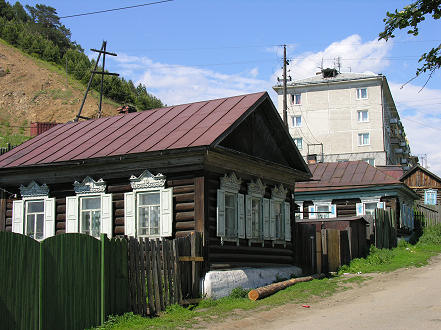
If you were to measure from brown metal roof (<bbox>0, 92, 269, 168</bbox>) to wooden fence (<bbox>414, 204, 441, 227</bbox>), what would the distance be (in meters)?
21.8

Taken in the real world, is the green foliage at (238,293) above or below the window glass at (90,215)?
below

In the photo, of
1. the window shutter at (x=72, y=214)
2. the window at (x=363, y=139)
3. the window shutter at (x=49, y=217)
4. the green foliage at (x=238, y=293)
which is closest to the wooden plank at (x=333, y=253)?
the green foliage at (x=238, y=293)

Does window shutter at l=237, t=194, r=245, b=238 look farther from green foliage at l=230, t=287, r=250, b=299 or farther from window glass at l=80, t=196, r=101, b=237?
window glass at l=80, t=196, r=101, b=237

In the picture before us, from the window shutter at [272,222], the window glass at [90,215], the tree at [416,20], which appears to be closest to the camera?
the tree at [416,20]

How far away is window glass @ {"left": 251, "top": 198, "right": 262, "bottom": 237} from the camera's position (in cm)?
1823

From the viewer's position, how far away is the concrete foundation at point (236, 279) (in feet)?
49.4

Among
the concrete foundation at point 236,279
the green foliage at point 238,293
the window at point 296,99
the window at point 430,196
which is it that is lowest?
the green foliage at point 238,293

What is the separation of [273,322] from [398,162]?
70373 millimetres

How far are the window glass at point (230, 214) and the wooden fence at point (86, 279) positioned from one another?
2393 millimetres

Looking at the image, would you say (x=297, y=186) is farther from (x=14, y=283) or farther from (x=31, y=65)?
(x=31, y=65)

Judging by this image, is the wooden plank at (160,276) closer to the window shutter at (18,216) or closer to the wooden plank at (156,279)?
the wooden plank at (156,279)

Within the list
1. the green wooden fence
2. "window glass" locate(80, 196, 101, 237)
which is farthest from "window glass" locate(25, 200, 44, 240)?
the green wooden fence

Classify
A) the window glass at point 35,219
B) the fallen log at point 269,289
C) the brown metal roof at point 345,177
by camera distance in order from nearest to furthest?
the fallen log at point 269,289, the window glass at point 35,219, the brown metal roof at point 345,177

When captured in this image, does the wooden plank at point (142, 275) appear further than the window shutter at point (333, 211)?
No
